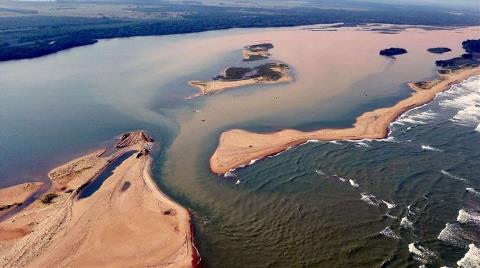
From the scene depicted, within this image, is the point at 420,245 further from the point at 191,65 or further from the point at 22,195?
the point at 191,65

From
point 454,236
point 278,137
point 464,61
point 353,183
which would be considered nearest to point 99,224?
point 353,183

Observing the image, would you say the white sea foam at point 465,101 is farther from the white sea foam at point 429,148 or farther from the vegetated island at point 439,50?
the vegetated island at point 439,50

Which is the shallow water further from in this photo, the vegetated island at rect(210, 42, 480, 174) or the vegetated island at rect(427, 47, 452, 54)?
the vegetated island at rect(427, 47, 452, 54)

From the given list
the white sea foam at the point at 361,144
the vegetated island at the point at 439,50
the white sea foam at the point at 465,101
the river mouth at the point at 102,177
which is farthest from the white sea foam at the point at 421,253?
the vegetated island at the point at 439,50

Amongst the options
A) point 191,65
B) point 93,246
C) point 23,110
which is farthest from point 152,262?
point 191,65

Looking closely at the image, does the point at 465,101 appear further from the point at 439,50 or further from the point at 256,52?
the point at 256,52

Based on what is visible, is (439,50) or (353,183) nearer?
(353,183)

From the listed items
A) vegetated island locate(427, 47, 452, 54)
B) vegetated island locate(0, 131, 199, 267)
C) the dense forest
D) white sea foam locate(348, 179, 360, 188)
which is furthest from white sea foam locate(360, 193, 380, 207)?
the dense forest
